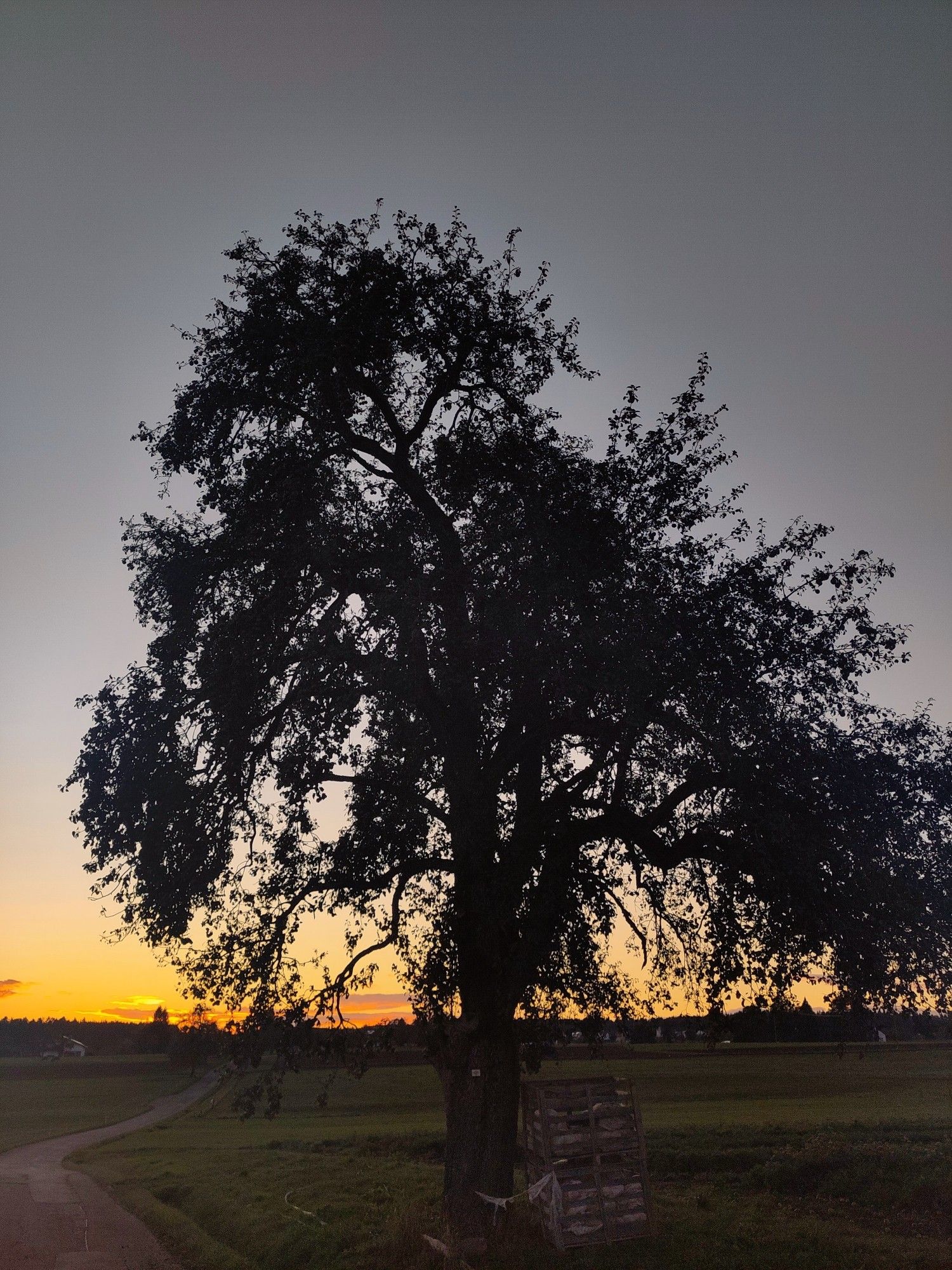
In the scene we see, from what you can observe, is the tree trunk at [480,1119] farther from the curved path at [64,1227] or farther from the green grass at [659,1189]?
the curved path at [64,1227]

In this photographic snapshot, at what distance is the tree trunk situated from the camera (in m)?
16.5

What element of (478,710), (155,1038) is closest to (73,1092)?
(155,1038)

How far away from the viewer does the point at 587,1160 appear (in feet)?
56.7

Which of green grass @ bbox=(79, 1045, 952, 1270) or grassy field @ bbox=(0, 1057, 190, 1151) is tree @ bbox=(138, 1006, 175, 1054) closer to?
grassy field @ bbox=(0, 1057, 190, 1151)

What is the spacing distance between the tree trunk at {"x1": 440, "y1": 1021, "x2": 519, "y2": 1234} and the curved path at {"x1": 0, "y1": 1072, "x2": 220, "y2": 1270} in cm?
627

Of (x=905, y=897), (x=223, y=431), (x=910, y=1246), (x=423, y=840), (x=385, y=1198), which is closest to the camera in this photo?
(x=905, y=897)

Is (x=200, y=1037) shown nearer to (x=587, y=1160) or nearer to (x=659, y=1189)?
(x=587, y=1160)

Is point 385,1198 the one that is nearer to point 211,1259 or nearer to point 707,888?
point 211,1259

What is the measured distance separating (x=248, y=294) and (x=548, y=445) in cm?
679

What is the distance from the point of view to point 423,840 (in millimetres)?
17812

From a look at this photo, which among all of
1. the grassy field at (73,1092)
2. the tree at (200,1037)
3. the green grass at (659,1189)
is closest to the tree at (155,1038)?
the grassy field at (73,1092)

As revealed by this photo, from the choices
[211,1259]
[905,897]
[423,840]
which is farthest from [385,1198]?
[905,897]

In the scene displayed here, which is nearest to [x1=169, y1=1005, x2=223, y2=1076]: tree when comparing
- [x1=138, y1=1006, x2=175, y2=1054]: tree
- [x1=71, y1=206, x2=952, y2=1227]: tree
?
[x1=71, y1=206, x2=952, y2=1227]: tree

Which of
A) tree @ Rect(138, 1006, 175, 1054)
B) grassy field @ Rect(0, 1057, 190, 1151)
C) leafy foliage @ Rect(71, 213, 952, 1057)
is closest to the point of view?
leafy foliage @ Rect(71, 213, 952, 1057)
